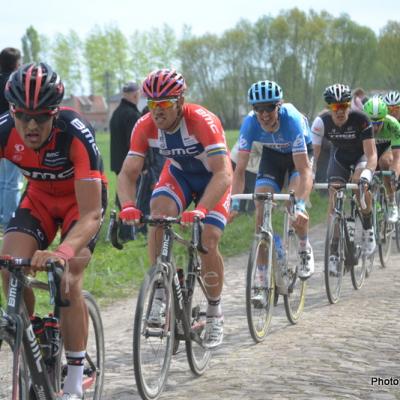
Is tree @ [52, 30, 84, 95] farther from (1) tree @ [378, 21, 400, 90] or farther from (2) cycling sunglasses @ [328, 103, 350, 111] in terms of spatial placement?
(2) cycling sunglasses @ [328, 103, 350, 111]

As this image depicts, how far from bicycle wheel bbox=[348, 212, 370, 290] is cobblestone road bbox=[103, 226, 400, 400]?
42 cm

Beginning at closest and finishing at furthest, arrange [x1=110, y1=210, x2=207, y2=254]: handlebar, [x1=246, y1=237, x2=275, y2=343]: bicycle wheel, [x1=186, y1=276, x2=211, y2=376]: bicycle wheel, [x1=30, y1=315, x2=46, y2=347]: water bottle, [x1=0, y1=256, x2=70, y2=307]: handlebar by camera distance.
→ [x1=0, y1=256, x2=70, y2=307]: handlebar, [x1=30, y1=315, x2=46, y2=347]: water bottle, [x1=110, y1=210, x2=207, y2=254]: handlebar, [x1=186, y1=276, x2=211, y2=376]: bicycle wheel, [x1=246, y1=237, x2=275, y2=343]: bicycle wheel

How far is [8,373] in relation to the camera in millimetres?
4656

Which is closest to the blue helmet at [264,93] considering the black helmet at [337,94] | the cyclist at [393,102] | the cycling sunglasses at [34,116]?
the black helmet at [337,94]

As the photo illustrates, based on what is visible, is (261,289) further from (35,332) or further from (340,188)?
(35,332)

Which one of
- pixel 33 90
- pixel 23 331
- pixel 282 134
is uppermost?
pixel 33 90

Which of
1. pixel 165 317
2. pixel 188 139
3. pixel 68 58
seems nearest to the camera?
pixel 165 317

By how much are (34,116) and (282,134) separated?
13.2 feet

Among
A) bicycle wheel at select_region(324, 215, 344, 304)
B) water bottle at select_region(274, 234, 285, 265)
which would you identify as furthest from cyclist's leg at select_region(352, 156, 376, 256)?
water bottle at select_region(274, 234, 285, 265)

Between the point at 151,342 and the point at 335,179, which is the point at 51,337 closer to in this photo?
the point at 151,342

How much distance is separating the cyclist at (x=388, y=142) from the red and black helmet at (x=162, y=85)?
5.83m

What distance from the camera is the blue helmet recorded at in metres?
7.79

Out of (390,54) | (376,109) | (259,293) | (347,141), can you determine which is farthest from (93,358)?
(390,54)

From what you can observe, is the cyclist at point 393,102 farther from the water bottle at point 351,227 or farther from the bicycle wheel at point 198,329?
the bicycle wheel at point 198,329
